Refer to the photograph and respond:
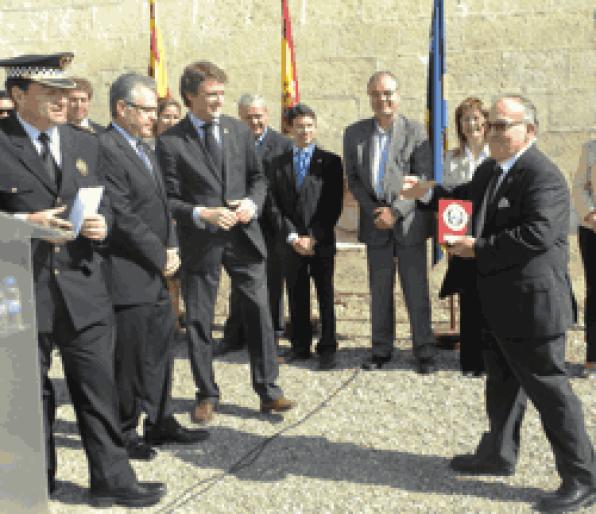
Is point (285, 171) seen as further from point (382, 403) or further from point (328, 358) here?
point (382, 403)

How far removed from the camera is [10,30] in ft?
32.7

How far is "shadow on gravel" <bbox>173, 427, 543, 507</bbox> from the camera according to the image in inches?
189

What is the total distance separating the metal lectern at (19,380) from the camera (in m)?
3.27

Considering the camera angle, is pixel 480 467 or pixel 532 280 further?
pixel 480 467

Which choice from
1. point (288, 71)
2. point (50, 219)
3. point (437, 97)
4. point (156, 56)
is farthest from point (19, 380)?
point (156, 56)

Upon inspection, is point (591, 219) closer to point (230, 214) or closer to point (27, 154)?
point (230, 214)

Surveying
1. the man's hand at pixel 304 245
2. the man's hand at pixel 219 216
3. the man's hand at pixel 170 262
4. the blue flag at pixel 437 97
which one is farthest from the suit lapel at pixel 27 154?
the blue flag at pixel 437 97

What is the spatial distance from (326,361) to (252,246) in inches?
59.5

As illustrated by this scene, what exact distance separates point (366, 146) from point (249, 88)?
2.77m

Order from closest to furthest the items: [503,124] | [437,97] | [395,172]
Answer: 1. [503,124]
2. [395,172]
3. [437,97]

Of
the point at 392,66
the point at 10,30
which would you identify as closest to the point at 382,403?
the point at 392,66

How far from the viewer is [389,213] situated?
6.99m

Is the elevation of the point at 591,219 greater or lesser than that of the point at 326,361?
greater

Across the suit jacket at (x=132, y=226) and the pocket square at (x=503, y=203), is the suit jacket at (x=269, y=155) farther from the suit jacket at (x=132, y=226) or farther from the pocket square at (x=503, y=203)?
the pocket square at (x=503, y=203)
